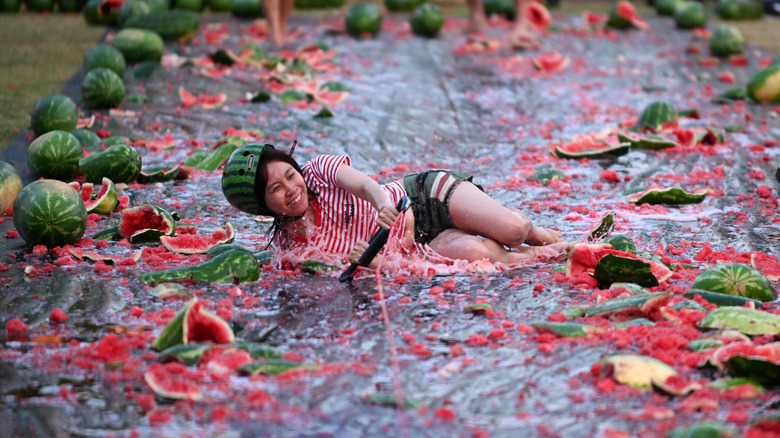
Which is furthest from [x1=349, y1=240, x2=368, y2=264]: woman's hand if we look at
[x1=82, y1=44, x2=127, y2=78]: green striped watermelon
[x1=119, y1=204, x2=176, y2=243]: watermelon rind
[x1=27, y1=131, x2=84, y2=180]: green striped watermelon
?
[x1=82, y1=44, x2=127, y2=78]: green striped watermelon

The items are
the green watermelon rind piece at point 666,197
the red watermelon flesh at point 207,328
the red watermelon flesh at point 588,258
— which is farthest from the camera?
the green watermelon rind piece at point 666,197

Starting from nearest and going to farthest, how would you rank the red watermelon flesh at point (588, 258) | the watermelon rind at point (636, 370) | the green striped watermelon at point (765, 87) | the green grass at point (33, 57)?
1. the watermelon rind at point (636, 370)
2. the red watermelon flesh at point (588, 258)
3. the green grass at point (33, 57)
4. the green striped watermelon at point (765, 87)

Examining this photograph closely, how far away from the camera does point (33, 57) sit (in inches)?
388

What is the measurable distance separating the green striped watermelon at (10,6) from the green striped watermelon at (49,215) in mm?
8539

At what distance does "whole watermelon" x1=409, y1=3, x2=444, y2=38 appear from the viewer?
465 inches

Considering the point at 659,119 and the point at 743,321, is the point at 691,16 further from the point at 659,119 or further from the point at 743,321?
the point at 743,321

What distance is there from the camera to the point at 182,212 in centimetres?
566

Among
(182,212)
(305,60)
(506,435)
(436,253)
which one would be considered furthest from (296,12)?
(506,435)

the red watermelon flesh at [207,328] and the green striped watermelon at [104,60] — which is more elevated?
the green striped watermelon at [104,60]

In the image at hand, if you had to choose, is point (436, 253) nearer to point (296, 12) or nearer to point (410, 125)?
point (410, 125)

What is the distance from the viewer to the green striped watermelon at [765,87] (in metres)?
8.78

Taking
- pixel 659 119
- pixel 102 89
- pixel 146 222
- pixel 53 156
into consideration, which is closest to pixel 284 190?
pixel 146 222

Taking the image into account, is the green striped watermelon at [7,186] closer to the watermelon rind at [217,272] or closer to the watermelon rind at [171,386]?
the watermelon rind at [217,272]

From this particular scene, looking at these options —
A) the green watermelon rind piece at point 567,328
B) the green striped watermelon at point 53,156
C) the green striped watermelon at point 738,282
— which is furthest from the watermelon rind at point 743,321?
the green striped watermelon at point 53,156
